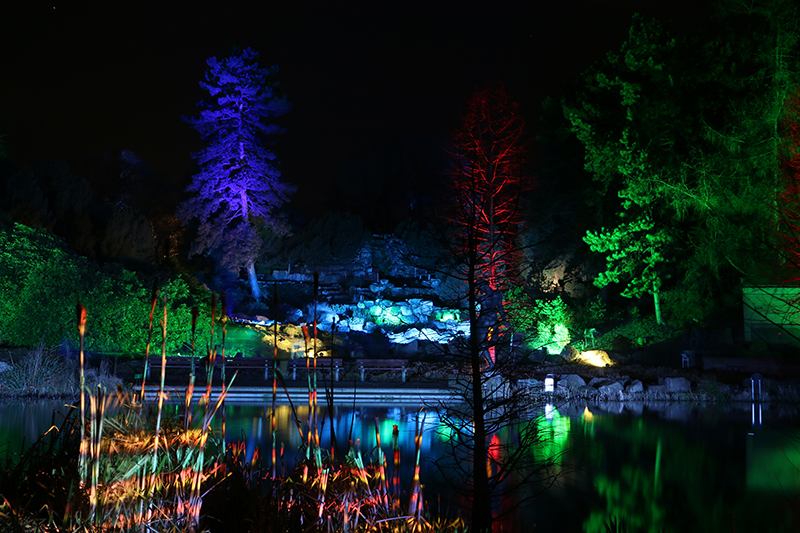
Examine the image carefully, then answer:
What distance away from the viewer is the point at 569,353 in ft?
60.3

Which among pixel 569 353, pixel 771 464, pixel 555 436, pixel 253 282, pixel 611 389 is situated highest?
pixel 253 282

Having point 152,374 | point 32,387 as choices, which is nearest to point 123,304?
point 152,374

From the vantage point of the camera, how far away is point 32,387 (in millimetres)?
12148

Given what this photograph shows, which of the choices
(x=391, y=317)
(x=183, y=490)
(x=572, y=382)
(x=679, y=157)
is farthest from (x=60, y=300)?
(x=679, y=157)

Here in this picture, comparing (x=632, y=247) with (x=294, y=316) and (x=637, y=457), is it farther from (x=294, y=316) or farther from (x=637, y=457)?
(x=294, y=316)

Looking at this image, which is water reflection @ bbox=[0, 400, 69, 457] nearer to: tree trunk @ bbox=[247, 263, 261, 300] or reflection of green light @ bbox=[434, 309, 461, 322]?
reflection of green light @ bbox=[434, 309, 461, 322]

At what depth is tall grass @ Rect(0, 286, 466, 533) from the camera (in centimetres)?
307

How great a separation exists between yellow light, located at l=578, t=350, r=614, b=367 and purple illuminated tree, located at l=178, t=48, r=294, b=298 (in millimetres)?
15712

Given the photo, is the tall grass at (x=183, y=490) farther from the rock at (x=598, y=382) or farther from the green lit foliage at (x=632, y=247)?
the green lit foliage at (x=632, y=247)

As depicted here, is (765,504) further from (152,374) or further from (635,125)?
(635,125)

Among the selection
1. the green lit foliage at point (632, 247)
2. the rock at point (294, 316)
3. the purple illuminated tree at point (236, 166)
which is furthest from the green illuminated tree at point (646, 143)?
the purple illuminated tree at point (236, 166)

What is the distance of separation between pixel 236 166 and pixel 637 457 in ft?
76.5

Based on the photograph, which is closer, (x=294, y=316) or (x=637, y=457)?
(x=637, y=457)

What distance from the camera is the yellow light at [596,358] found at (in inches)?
681
